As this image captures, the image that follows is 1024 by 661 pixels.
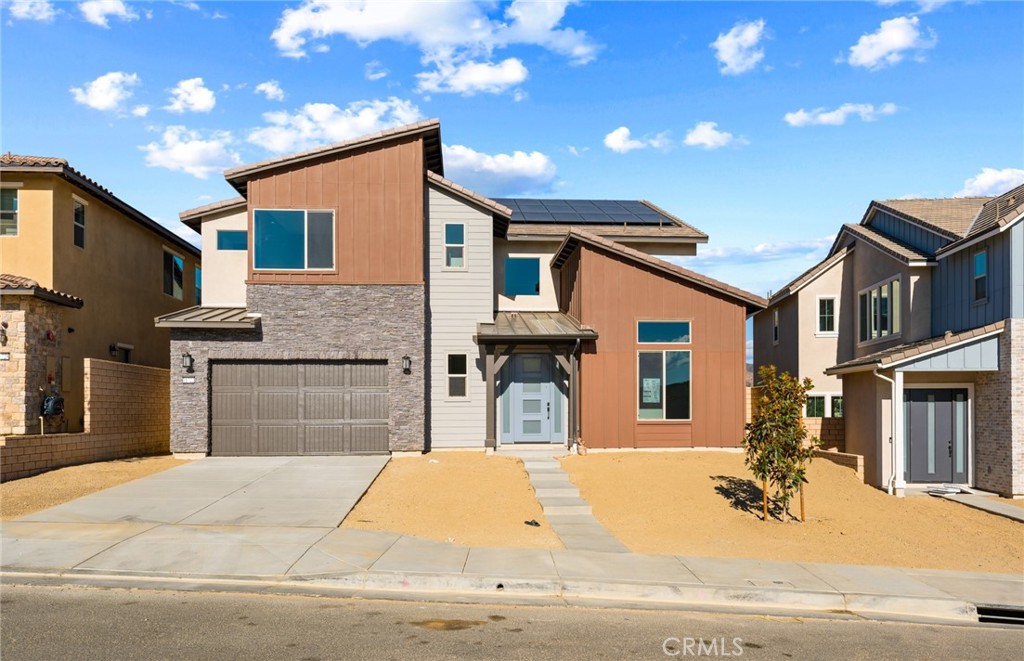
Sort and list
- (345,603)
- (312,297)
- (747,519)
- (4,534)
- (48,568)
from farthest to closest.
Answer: (312,297) → (747,519) → (4,534) → (48,568) → (345,603)

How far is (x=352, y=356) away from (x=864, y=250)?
15362 mm

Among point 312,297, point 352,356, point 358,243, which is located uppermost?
point 358,243

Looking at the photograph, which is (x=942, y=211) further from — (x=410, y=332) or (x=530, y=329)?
(x=410, y=332)

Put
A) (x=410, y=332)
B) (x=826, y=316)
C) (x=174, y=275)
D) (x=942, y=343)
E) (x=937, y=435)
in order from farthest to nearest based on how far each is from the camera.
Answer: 1. (x=174, y=275)
2. (x=826, y=316)
3. (x=410, y=332)
4. (x=937, y=435)
5. (x=942, y=343)

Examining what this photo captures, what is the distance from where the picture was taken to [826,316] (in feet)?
81.8

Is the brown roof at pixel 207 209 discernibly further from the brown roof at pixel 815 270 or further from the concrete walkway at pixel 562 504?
the brown roof at pixel 815 270

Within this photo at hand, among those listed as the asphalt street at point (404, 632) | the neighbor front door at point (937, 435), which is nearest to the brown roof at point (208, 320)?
the asphalt street at point (404, 632)

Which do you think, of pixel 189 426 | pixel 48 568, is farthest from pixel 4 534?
pixel 189 426

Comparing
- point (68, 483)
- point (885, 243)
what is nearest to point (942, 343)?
point (885, 243)

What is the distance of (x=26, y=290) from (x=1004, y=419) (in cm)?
2120

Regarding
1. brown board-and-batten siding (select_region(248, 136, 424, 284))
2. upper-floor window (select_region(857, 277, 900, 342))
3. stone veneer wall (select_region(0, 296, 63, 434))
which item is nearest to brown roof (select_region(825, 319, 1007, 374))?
upper-floor window (select_region(857, 277, 900, 342))

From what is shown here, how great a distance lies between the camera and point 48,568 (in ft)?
31.8

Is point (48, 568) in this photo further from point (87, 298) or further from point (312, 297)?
point (87, 298)

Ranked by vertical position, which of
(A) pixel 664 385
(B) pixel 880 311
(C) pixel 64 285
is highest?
(C) pixel 64 285
